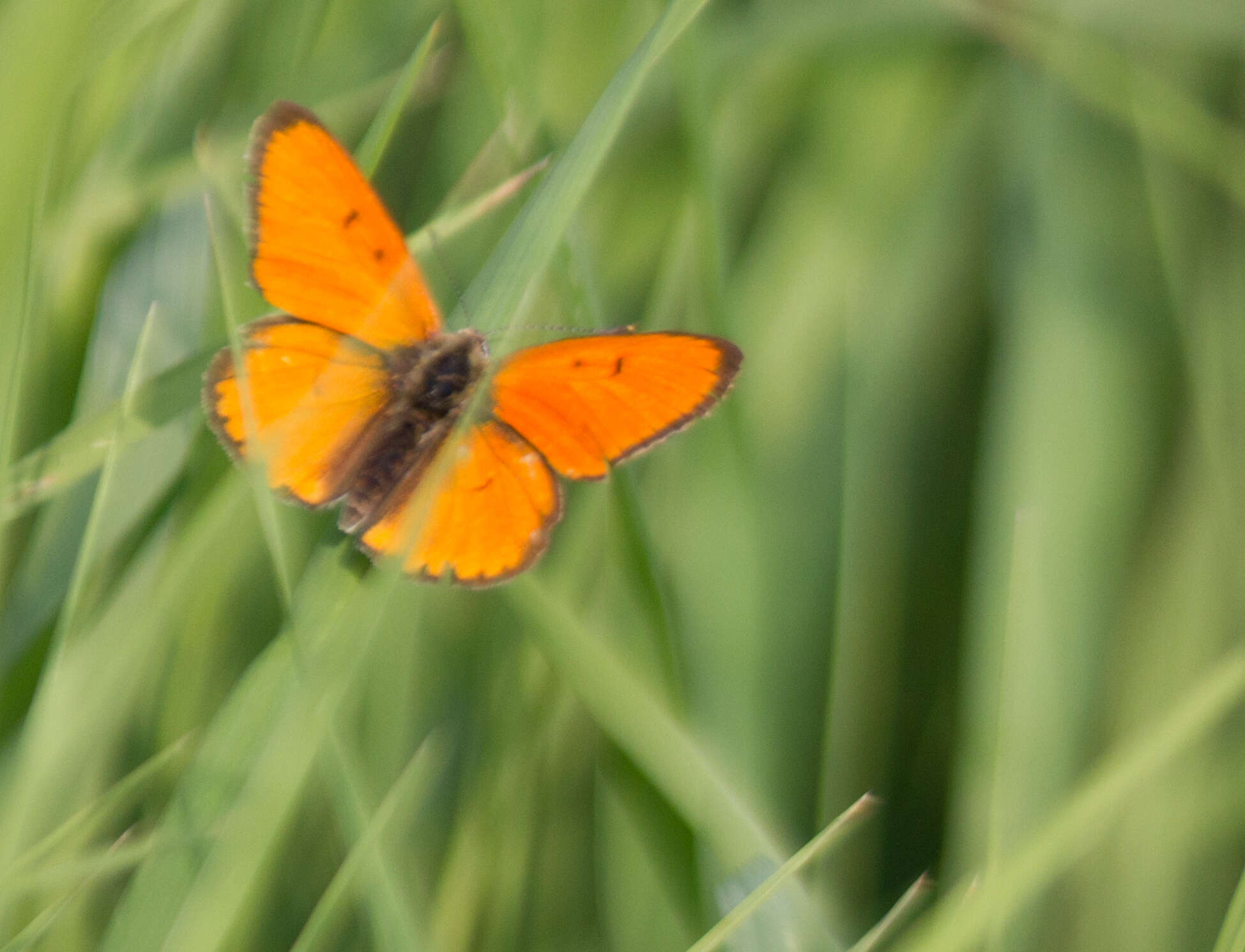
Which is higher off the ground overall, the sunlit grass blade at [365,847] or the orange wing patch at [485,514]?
the orange wing patch at [485,514]

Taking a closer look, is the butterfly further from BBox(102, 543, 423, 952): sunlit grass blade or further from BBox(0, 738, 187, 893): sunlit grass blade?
BBox(0, 738, 187, 893): sunlit grass blade

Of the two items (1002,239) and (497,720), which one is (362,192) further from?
(1002,239)

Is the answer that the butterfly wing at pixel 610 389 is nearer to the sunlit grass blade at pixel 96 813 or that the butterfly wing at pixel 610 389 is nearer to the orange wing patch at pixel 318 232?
the orange wing patch at pixel 318 232

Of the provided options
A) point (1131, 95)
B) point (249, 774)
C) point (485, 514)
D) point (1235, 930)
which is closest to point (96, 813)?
point (249, 774)

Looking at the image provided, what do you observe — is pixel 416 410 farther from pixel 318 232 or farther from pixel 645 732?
pixel 645 732

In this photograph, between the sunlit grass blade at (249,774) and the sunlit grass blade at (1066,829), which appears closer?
the sunlit grass blade at (249,774)

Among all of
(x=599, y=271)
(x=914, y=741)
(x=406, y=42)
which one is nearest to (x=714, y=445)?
(x=599, y=271)

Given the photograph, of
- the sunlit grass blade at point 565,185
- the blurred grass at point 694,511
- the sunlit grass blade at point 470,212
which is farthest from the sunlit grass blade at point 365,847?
the sunlit grass blade at point 470,212

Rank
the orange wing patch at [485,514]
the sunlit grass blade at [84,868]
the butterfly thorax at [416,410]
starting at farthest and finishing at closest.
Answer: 1. the butterfly thorax at [416,410]
2. the orange wing patch at [485,514]
3. the sunlit grass blade at [84,868]
